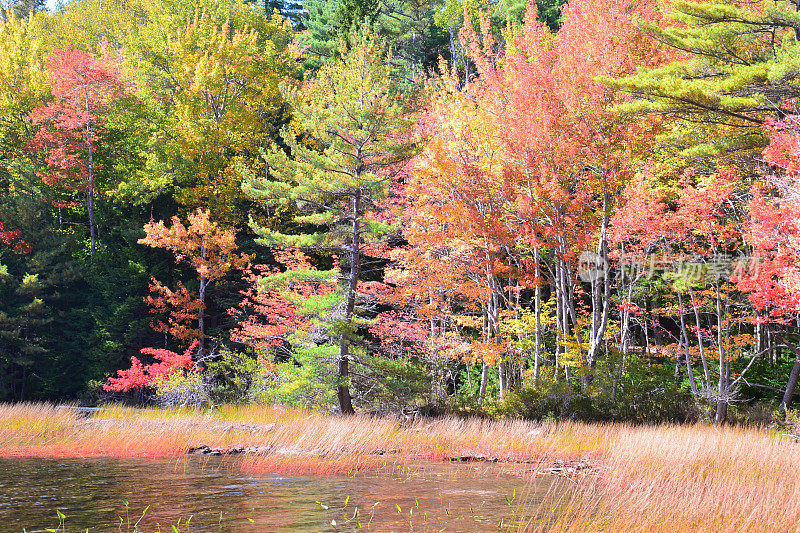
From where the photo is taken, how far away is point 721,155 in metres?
13.3

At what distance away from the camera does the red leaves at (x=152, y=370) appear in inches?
772

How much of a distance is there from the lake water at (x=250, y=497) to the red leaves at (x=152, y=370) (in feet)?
32.2

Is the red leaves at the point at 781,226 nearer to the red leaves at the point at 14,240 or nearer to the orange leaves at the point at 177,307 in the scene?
the orange leaves at the point at 177,307

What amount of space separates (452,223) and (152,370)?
11.1 metres

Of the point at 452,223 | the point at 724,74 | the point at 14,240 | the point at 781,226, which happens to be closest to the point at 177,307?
the point at 14,240

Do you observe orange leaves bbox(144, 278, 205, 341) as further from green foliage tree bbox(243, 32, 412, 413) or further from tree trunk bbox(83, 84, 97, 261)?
green foliage tree bbox(243, 32, 412, 413)

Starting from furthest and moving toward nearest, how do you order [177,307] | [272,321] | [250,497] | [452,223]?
1. [177,307]
2. [272,321]
3. [452,223]
4. [250,497]

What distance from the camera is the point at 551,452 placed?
1047 centimetres

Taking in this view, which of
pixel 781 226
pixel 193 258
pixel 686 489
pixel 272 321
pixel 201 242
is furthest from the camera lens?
pixel 201 242

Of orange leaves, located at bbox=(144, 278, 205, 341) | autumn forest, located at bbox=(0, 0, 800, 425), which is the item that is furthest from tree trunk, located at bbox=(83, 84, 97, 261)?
orange leaves, located at bbox=(144, 278, 205, 341)

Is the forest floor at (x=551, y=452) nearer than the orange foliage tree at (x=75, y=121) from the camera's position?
Yes

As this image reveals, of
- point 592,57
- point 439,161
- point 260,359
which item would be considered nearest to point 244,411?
point 260,359

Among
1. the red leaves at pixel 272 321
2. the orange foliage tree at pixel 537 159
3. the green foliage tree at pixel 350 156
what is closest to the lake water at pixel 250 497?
the green foliage tree at pixel 350 156

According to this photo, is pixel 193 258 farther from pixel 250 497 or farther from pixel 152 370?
pixel 250 497
